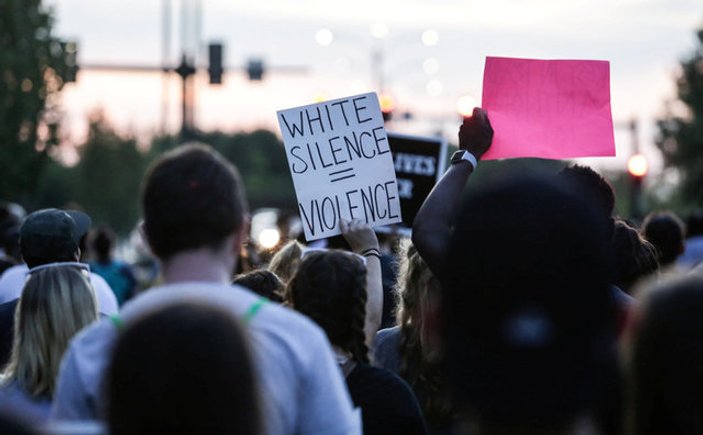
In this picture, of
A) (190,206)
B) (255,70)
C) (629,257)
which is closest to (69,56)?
(255,70)

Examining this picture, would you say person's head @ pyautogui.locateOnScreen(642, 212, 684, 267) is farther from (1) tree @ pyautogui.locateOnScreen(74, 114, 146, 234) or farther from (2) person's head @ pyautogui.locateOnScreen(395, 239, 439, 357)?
(1) tree @ pyautogui.locateOnScreen(74, 114, 146, 234)

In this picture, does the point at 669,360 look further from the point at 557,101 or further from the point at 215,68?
the point at 215,68

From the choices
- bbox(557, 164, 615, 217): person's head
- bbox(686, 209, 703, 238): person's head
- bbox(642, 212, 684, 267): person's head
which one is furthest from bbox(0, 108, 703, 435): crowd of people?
bbox(686, 209, 703, 238): person's head

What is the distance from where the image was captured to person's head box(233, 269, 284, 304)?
5391mm

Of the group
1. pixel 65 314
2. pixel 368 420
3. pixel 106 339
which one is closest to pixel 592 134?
pixel 368 420

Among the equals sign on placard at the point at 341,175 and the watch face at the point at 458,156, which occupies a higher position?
the watch face at the point at 458,156

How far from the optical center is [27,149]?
27.0 meters

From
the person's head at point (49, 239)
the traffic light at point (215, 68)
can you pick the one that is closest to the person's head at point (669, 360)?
the person's head at point (49, 239)

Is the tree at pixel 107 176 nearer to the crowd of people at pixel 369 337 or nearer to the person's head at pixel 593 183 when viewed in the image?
the person's head at pixel 593 183

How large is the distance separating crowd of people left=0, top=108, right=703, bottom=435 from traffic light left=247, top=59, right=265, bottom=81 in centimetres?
2283

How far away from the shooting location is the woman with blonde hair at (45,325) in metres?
Result: 4.78

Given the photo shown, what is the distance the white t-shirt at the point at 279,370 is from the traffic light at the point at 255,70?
24.3 meters

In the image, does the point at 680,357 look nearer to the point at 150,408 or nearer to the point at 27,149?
the point at 150,408

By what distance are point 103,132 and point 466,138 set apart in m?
59.1
